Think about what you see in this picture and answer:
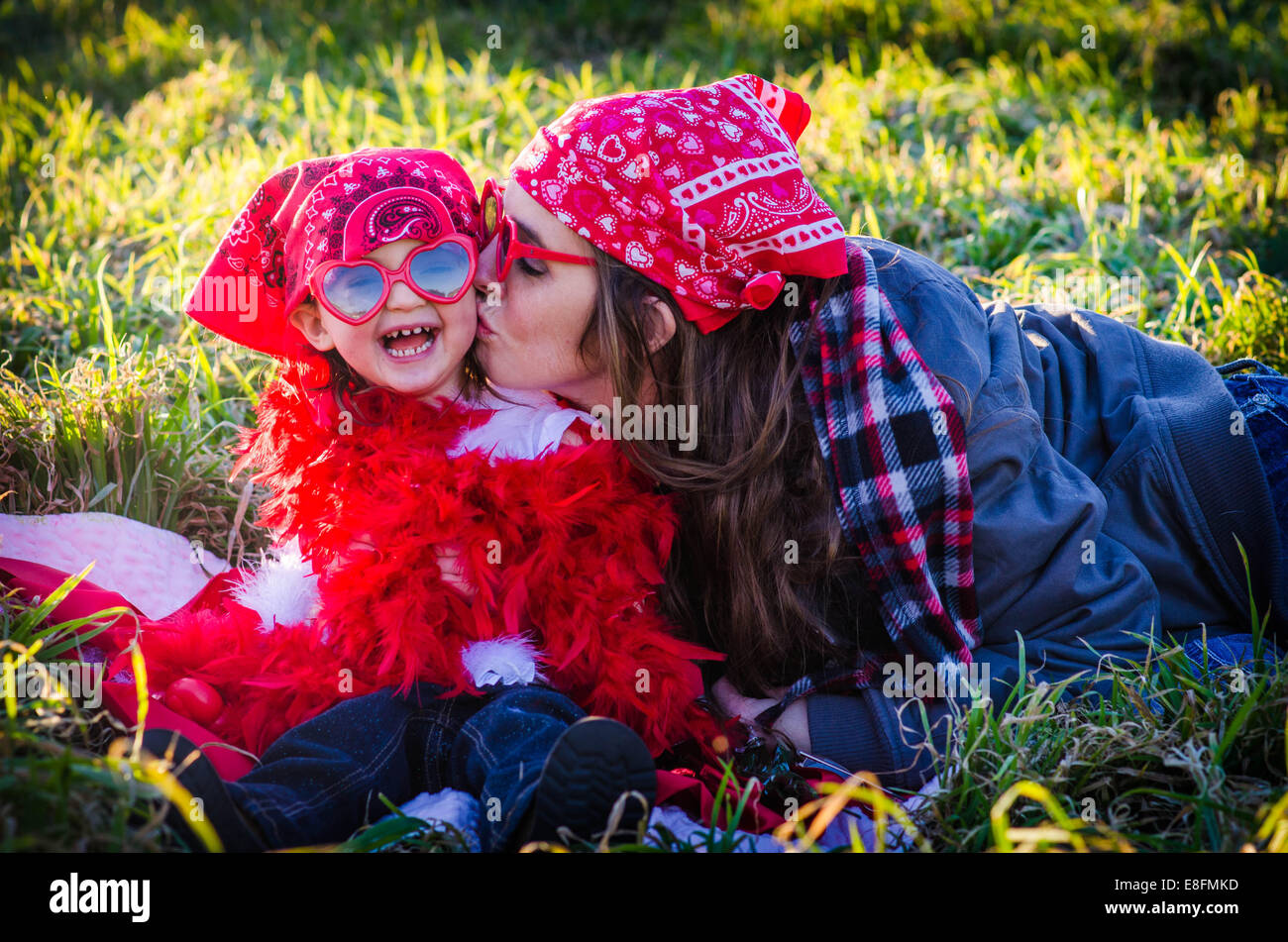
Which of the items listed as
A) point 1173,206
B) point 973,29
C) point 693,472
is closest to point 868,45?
point 973,29

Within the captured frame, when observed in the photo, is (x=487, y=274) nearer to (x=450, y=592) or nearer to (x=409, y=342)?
(x=409, y=342)

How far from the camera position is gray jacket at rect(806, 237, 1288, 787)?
7.00 ft

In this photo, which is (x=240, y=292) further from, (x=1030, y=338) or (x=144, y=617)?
(x=1030, y=338)

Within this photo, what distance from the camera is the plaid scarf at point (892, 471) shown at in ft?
6.77

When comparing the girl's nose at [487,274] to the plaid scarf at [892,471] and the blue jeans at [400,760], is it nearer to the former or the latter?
the plaid scarf at [892,471]

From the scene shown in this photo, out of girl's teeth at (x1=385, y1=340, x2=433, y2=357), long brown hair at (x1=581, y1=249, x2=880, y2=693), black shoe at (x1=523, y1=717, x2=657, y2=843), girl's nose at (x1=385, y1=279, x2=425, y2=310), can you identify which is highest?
girl's nose at (x1=385, y1=279, x2=425, y2=310)

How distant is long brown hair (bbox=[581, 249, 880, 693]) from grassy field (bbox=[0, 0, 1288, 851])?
458 millimetres

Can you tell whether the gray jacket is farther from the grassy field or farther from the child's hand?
the child's hand

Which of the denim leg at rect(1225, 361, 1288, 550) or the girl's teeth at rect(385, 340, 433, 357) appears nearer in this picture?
the girl's teeth at rect(385, 340, 433, 357)

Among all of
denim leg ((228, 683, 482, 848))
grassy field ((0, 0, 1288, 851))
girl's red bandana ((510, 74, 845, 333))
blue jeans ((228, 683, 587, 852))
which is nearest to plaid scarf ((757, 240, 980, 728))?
girl's red bandana ((510, 74, 845, 333))

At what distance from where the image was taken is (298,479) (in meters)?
2.22

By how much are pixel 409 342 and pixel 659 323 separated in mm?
551

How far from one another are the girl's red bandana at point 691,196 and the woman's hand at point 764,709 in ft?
2.92

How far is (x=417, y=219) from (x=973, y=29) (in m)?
5.20
